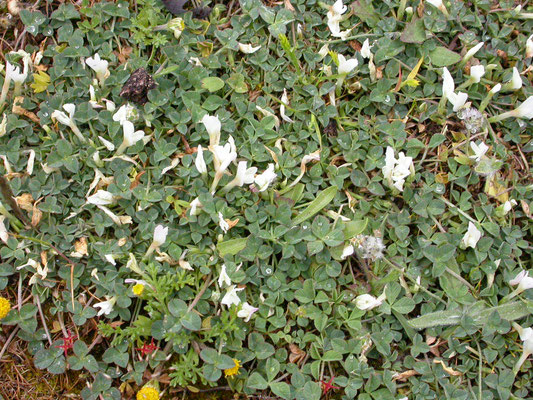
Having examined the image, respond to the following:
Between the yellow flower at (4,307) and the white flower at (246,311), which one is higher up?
the yellow flower at (4,307)

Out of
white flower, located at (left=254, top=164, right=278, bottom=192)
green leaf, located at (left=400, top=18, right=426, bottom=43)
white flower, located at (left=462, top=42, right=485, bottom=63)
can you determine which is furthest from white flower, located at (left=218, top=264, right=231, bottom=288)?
white flower, located at (left=462, top=42, right=485, bottom=63)

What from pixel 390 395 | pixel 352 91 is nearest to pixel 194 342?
pixel 390 395

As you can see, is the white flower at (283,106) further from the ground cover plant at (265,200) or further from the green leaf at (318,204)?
the green leaf at (318,204)

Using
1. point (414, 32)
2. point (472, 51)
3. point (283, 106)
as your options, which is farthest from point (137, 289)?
point (472, 51)

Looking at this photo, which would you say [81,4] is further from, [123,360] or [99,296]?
[123,360]

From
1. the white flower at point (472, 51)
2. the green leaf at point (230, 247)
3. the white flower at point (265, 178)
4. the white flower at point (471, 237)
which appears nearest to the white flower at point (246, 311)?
the green leaf at point (230, 247)

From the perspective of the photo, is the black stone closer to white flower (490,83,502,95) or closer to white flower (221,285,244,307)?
white flower (221,285,244,307)

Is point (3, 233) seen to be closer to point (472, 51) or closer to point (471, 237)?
point (471, 237)
